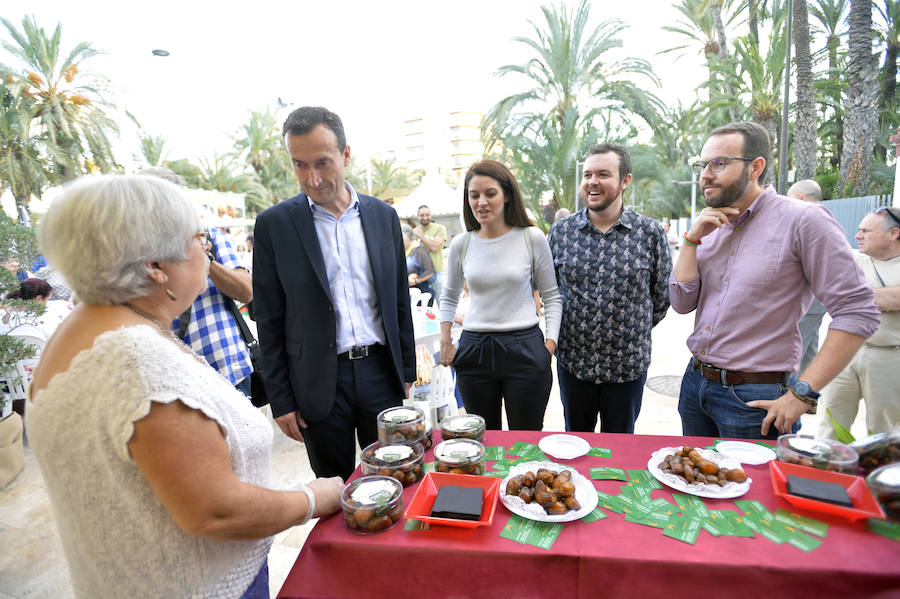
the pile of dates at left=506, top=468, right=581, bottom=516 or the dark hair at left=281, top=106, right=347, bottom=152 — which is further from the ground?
the dark hair at left=281, top=106, right=347, bottom=152

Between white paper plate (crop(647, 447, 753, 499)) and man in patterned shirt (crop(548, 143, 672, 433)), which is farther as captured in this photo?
man in patterned shirt (crop(548, 143, 672, 433))

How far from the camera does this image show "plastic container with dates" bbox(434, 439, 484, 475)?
1398 millimetres

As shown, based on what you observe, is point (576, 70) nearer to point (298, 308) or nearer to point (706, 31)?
point (706, 31)

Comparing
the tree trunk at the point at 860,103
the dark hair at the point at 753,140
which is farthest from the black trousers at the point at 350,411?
the tree trunk at the point at 860,103

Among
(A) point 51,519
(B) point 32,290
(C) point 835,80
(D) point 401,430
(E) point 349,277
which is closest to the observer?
(D) point 401,430

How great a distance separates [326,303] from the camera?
189 centimetres

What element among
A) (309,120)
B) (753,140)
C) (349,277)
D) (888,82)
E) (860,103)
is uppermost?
(888,82)

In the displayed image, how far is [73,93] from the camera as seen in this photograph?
44.1ft

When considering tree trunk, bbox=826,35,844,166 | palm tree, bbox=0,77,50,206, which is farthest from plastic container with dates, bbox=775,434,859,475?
tree trunk, bbox=826,35,844,166

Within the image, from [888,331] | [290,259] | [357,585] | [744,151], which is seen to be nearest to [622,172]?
[744,151]

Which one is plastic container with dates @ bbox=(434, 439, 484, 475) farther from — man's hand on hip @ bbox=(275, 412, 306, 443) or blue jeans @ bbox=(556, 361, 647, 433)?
blue jeans @ bbox=(556, 361, 647, 433)

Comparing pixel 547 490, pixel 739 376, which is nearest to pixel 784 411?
pixel 739 376

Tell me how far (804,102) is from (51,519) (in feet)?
50.8

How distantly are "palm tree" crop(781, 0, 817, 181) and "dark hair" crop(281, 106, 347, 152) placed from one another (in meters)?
12.8
